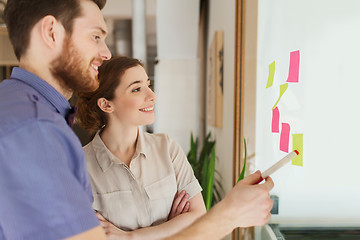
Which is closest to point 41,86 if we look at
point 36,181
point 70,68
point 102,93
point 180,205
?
point 70,68

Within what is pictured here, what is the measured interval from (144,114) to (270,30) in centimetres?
56

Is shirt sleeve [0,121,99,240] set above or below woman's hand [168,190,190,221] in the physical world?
above

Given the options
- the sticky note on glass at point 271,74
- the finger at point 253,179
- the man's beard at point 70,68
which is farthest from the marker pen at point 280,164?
the man's beard at point 70,68

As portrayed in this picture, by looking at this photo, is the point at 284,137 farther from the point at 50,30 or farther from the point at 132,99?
the point at 50,30

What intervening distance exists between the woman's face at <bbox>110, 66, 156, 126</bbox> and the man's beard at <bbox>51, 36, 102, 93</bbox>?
34 centimetres

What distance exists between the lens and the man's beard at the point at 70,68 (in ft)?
2.69

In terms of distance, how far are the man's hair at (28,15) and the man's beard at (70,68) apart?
47mm

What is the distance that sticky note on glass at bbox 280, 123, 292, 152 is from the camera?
1.02 meters

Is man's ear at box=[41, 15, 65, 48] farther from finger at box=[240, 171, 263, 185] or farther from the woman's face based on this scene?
finger at box=[240, 171, 263, 185]

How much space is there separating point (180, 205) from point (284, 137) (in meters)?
0.44

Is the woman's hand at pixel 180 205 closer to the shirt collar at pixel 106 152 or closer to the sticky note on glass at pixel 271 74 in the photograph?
the shirt collar at pixel 106 152

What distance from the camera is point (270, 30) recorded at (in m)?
1.21

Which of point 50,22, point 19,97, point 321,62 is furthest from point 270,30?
point 19,97

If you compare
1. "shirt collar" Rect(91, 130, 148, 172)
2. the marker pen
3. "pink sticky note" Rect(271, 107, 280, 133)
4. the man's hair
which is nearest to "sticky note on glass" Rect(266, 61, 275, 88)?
"pink sticky note" Rect(271, 107, 280, 133)
